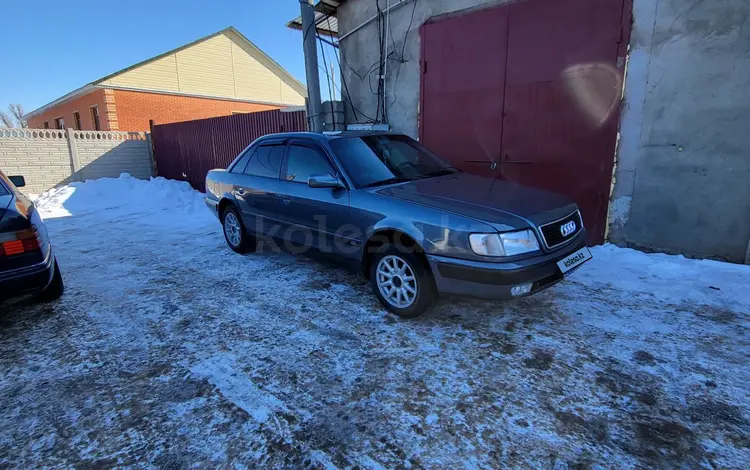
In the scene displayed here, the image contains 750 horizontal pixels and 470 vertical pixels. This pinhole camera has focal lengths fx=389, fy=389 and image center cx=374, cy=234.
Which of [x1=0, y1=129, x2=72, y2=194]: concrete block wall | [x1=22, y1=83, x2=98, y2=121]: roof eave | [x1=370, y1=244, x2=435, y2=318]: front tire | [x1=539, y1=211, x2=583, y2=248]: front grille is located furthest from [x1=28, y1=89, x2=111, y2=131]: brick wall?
[x1=539, y1=211, x2=583, y2=248]: front grille

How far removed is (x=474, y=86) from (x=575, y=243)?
3715 millimetres

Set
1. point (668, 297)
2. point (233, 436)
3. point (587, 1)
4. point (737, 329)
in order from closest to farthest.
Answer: point (233, 436)
point (737, 329)
point (668, 297)
point (587, 1)

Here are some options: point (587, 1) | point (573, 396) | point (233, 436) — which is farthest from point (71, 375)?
point (587, 1)

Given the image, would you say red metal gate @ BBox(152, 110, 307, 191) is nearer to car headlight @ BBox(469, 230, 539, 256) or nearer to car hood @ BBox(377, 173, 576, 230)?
car hood @ BBox(377, 173, 576, 230)

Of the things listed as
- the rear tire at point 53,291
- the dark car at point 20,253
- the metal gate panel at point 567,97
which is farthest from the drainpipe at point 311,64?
the dark car at point 20,253

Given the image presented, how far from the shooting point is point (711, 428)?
2.11 metres

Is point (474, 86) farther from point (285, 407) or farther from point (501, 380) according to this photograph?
point (285, 407)

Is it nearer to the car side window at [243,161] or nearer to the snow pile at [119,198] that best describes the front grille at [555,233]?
the car side window at [243,161]

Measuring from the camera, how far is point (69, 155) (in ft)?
41.7

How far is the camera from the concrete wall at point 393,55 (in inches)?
262

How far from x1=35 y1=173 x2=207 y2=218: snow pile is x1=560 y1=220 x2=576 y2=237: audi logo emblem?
7815 millimetres

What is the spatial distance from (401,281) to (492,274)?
2.72ft

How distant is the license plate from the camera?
120 inches

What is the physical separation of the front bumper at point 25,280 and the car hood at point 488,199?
9.68ft
